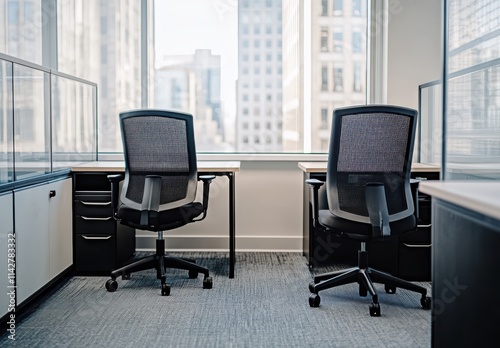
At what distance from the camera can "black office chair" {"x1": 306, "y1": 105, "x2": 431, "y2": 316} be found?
2525 mm

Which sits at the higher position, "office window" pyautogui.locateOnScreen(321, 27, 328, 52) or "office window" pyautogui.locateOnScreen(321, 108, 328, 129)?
"office window" pyautogui.locateOnScreen(321, 27, 328, 52)

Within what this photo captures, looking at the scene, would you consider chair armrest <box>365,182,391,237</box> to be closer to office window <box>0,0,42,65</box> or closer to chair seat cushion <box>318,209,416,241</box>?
chair seat cushion <box>318,209,416,241</box>

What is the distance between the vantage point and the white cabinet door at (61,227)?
113 inches

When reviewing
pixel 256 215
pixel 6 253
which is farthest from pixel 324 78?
pixel 6 253

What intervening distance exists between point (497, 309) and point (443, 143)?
2.01 ft

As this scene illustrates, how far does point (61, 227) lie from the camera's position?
9.87ft

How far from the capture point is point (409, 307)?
269 cm

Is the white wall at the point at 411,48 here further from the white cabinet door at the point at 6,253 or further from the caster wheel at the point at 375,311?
the white cabinet door at the point at 6,253

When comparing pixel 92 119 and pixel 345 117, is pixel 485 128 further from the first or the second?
pixel 92 119

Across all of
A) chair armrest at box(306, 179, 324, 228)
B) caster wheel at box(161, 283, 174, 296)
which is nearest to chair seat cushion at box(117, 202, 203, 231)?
caster wheel at box(161, 283, 174, 296)

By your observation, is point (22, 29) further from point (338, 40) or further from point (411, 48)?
point (411, 48)

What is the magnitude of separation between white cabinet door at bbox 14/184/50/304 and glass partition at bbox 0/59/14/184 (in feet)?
0.35

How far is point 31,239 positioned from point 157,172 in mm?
674

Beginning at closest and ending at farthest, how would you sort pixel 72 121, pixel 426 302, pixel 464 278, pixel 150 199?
pixel 464 278 < pixel 426 302 < pixel 150 199 < pixel 72 121
